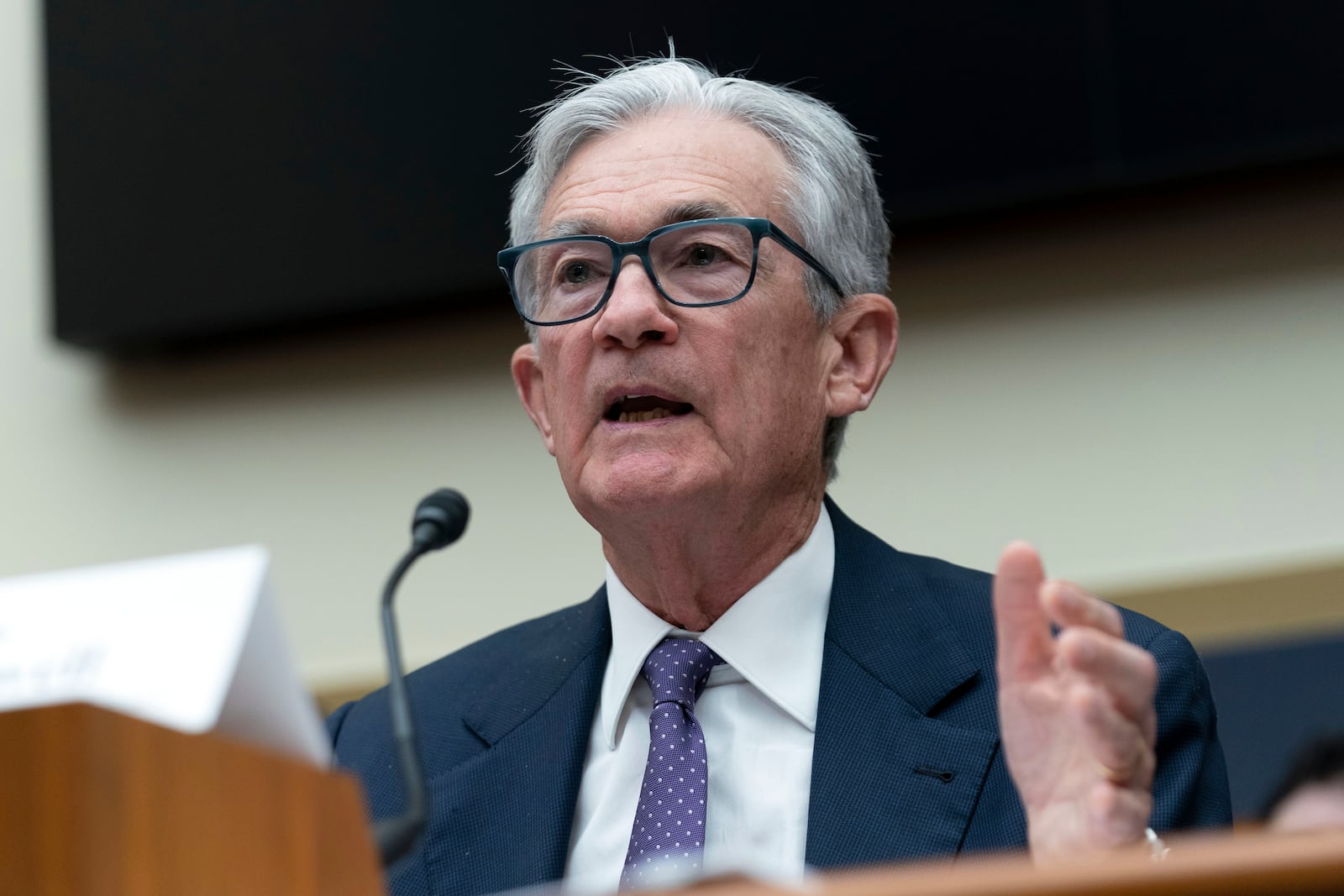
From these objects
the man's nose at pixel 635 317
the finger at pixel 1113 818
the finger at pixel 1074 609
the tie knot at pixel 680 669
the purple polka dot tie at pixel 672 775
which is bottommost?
the purple polka dot tie at pixel 672 775

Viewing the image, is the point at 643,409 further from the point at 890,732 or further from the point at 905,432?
the point at 905,432

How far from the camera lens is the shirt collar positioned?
1.74 m

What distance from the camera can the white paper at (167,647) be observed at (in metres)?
0.95

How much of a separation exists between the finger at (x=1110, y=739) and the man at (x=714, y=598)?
0.32 metres

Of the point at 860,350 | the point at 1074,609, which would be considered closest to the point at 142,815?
the point at 1074,609

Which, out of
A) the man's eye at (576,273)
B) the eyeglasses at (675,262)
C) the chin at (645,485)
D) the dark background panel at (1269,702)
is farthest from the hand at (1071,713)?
the dark background panel at (1269,702)

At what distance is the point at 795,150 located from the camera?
6.50 feet

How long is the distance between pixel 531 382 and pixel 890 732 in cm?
75

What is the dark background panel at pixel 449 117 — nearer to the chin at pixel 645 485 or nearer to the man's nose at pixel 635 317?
the man's nose at pixel 635 317

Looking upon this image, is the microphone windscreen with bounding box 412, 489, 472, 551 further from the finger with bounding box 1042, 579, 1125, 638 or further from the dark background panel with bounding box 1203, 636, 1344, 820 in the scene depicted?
the dark background panel with bounding box 1203, 636, 1344, 820

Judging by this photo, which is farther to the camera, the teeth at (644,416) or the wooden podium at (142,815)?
the teeth at (644,416)

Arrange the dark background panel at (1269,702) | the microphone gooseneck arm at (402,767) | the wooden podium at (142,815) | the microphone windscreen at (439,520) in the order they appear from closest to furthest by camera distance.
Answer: the wooden podium at (142,815) < the microphone gooseneck arm at (402,767) < the microphone windscreen at (439,520) < the dark background panel at (1269,702)

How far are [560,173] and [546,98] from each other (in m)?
1.09

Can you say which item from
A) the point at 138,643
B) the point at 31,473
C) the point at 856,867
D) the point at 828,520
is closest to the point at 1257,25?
the point at 828,520
